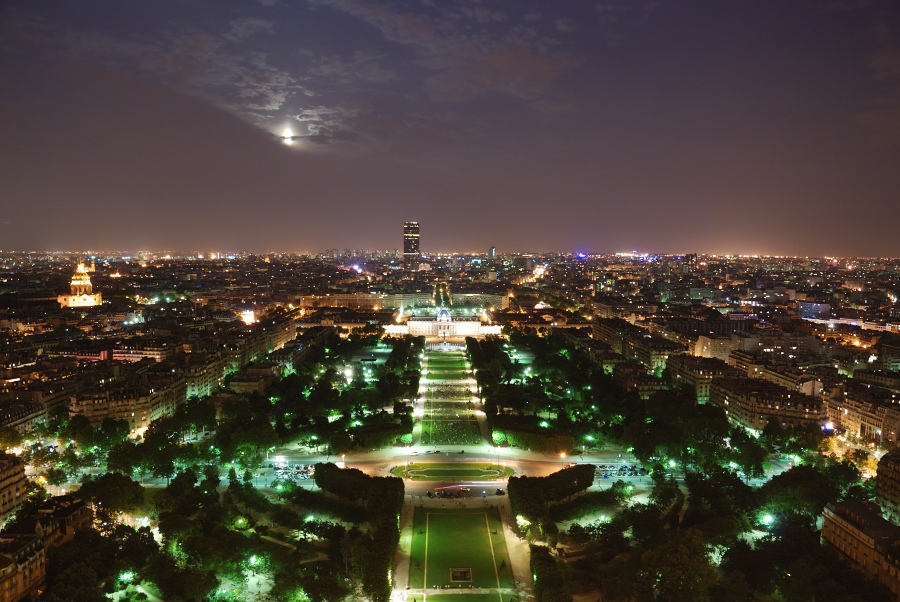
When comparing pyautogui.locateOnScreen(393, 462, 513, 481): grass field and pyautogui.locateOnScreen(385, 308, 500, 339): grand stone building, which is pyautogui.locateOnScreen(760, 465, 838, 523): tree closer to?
pyautogui.locateOnScreen(393, 462, 513, 481): grass field

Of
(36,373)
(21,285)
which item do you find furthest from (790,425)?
(21,285)

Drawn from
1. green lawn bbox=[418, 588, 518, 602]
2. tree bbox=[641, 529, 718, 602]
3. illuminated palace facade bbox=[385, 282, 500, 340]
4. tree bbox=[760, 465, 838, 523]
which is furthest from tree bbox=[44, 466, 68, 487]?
illuminated palace facade bbox=[385, 282, 500, 340]

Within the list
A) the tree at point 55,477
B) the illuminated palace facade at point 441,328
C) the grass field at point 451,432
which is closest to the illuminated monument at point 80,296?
the illuminated palace facade at point 441,328

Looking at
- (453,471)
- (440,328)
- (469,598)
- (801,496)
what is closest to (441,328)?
(440,328)

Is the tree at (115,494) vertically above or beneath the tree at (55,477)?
above

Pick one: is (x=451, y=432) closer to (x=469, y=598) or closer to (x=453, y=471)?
(x=453, y=471)

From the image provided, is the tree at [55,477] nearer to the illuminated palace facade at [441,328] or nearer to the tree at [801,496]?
the tree at [801,496]

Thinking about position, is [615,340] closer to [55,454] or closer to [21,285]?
[55,454]
